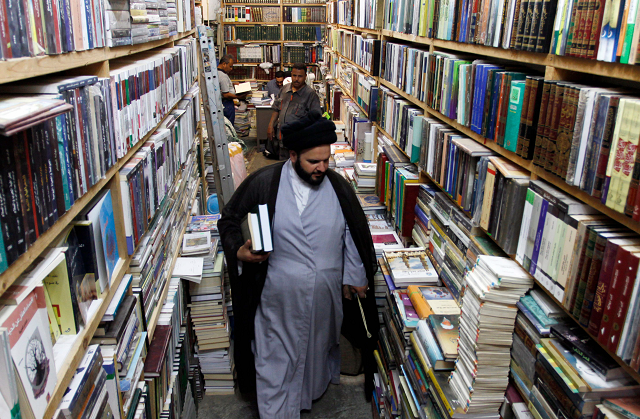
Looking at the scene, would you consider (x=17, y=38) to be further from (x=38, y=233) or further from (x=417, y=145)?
(x=417, y=145)

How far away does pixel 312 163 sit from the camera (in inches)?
87.7

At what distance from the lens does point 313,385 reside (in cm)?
261

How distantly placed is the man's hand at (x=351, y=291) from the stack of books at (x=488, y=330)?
898mm

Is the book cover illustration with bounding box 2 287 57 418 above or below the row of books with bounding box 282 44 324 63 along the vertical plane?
below

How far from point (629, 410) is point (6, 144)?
133 cm

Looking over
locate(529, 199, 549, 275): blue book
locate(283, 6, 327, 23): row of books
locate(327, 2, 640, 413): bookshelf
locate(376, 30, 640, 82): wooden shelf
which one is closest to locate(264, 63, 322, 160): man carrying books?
locate(283, 6, 327, 23): row of books

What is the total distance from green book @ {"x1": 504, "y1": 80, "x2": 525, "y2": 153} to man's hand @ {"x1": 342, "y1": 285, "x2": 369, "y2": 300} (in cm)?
111

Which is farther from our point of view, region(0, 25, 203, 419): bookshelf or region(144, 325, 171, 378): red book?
region(144, 325, 171, 378): red book

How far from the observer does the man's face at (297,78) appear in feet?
19.4

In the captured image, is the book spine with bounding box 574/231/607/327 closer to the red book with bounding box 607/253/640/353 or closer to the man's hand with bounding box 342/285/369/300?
the red book with bounding box 607/253/640/353

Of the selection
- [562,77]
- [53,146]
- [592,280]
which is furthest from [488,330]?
[53,146]

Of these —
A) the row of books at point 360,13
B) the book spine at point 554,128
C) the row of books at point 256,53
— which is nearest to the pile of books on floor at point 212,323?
the book spine at point 554,128

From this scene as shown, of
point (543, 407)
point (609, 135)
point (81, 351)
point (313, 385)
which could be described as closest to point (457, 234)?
point (543, 407)

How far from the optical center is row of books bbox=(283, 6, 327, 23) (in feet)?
30.8
